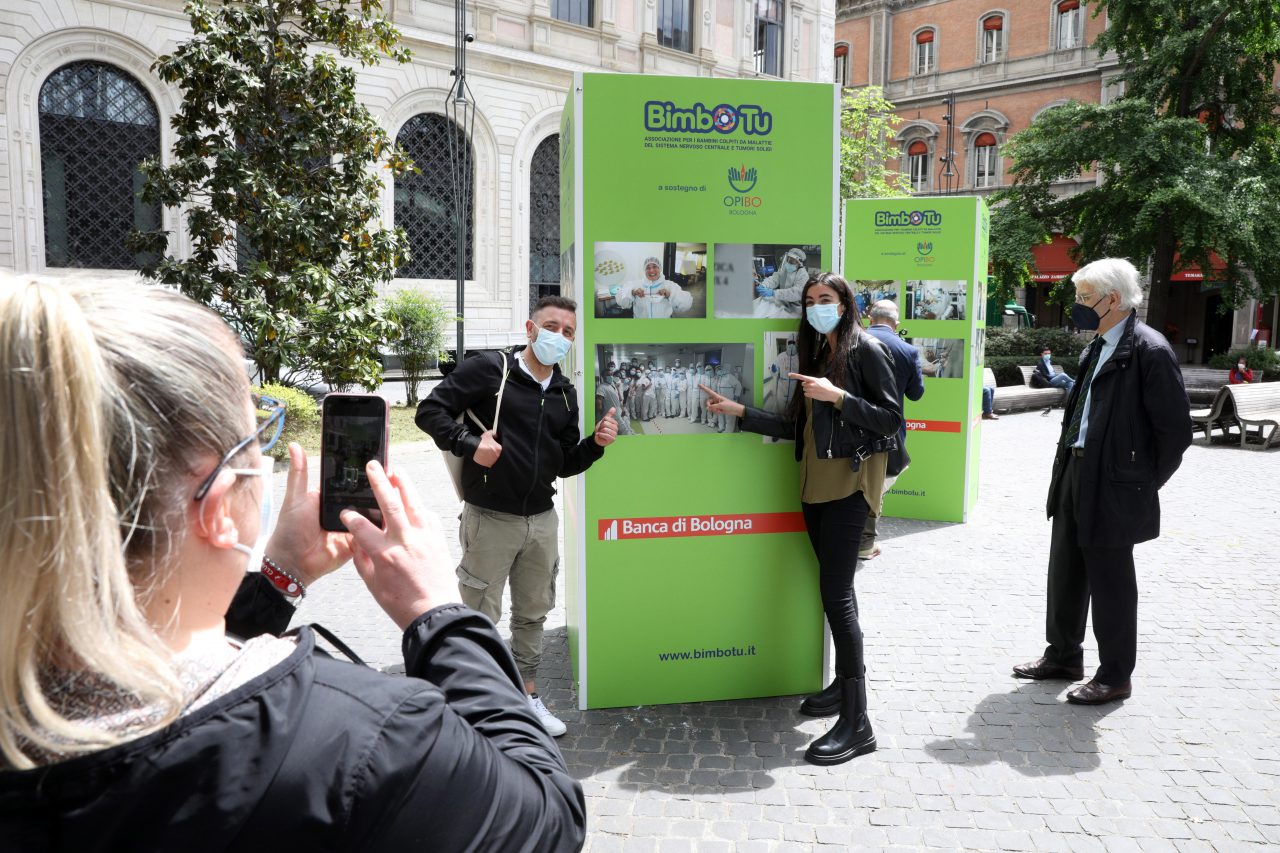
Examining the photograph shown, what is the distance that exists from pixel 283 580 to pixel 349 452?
25cm

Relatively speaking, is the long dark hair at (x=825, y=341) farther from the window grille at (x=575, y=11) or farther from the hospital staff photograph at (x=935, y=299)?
the window grille at (x=575, y=11)

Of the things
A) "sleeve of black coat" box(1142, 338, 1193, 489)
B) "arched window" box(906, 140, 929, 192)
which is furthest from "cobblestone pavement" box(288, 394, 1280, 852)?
"arched window" box(906, 140, 929, 192)

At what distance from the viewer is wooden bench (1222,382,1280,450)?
1340cm

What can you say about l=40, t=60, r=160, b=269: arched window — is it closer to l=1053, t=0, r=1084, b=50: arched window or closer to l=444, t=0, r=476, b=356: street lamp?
l=444, t=0, r=476, b=356: street lamp

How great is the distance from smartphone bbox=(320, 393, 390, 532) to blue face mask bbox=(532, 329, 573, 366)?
2321mm

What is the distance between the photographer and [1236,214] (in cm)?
2181

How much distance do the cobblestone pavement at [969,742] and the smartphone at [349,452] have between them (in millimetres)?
2178

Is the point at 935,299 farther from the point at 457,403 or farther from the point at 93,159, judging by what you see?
the point at 93,159

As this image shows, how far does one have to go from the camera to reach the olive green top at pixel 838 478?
3936 mm

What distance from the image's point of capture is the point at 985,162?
4091 centimetres

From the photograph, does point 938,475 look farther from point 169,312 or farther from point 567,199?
point 169,312

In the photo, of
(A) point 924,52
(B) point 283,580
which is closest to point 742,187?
(B) point 283,580

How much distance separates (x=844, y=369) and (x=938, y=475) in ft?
16.5

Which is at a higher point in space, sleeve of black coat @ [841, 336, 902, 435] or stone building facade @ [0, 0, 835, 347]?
stone building facade @ [0, 0, 835, 347]
